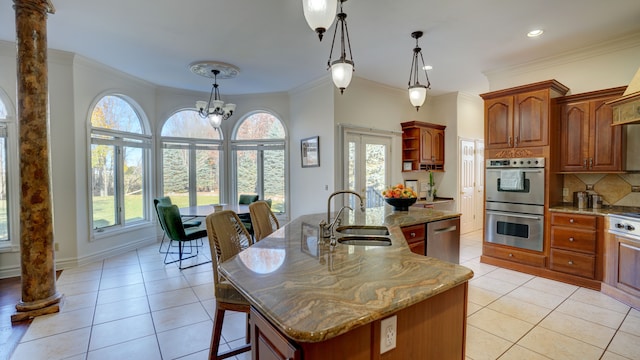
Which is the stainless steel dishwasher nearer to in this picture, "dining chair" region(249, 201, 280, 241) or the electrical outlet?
"dining chair" region(249, 201, 280, 241)

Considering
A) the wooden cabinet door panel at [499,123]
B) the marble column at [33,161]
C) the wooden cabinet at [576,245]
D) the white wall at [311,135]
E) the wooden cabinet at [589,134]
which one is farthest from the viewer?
the white wall at [311,135]

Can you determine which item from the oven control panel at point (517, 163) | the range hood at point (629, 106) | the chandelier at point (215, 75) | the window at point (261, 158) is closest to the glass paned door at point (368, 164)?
the window at point (261, 158)

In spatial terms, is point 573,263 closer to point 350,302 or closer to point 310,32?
point 350,302

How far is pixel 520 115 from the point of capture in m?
3.93

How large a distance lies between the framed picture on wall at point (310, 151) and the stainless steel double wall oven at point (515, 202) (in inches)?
105

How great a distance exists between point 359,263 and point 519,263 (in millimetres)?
3617

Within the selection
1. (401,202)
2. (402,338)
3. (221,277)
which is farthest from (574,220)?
(221,277)

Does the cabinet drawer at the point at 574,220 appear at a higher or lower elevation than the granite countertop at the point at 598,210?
lower

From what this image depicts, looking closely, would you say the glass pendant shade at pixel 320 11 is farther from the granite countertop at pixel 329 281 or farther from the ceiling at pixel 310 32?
the granite countertop at pixel 329 281

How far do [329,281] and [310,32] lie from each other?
3.12m

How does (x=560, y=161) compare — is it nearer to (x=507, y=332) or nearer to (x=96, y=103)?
(x=507, y=332)

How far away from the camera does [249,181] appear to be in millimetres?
6410

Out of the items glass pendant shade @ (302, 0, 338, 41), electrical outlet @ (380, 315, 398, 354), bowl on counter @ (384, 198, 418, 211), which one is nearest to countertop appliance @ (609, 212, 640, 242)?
bowl on counter @ (384, 198, 418, 211)

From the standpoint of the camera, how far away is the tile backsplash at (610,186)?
11.6 ft
